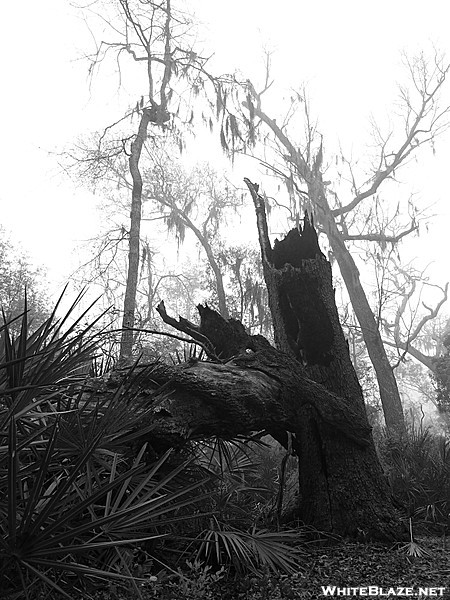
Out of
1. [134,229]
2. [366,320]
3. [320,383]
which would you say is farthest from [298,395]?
[366,320]

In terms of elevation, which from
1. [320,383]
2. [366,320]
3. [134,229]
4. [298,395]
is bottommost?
[298,395]

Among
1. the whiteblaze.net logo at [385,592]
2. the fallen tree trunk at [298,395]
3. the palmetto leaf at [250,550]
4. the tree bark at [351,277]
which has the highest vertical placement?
the tree bark at [351,277]

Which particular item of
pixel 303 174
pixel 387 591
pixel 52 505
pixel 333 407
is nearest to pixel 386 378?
pixel 303 174

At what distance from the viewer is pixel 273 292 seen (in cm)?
516

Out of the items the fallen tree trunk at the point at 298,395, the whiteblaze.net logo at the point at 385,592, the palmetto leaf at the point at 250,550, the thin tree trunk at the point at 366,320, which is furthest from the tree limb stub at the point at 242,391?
the thin tree trunk at the point at 366,320

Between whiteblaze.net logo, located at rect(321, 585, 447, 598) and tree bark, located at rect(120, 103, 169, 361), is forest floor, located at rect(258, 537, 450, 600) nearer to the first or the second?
whiteblaze.net logo, located at rect(321, 585, 447, 598)

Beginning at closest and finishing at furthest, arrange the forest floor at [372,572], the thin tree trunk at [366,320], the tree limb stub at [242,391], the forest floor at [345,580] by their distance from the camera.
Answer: the forest floor at [345,580]
the forest floor at [372,572]
the tree limb stub at [242,391]
the thin tree trunk at [366,320]

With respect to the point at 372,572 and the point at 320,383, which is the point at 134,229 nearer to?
the point at 320,383

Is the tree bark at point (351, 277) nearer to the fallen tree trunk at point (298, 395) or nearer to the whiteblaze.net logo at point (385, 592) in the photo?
the fallen tree trunk at point (298, 395)

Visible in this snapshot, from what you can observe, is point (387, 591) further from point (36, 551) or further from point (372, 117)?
point (372, 117)

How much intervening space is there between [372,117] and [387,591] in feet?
66.1

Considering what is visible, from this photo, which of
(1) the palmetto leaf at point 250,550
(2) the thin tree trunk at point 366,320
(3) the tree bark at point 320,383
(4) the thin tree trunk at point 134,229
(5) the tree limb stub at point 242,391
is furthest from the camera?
(2) the thin tree trunk at point 366,320

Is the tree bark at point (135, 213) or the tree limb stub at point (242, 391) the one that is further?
the tree bark at point (135, 213)

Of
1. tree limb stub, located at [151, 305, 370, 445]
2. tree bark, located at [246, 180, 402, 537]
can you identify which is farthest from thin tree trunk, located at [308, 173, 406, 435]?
tree limb stub, located at [151, 305, 370, 445]
